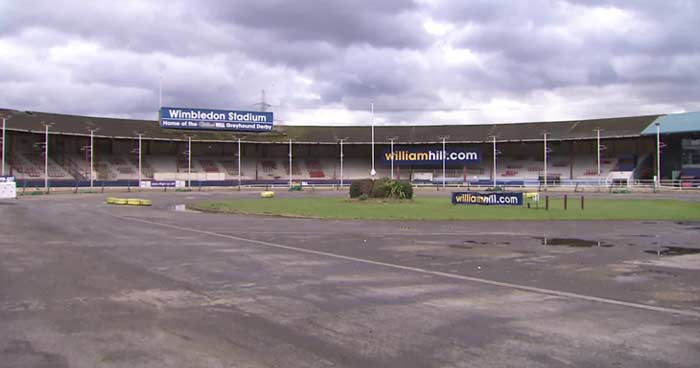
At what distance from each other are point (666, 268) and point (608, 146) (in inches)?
3347

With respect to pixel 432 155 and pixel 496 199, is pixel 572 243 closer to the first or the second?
pixel 496 199

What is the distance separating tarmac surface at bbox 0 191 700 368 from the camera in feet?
20.7

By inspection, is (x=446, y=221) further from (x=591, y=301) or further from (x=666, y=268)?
(x=591, y=301)

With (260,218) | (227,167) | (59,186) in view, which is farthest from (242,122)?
(260,218)

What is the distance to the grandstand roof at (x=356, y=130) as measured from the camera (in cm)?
8050

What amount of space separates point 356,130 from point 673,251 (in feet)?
294

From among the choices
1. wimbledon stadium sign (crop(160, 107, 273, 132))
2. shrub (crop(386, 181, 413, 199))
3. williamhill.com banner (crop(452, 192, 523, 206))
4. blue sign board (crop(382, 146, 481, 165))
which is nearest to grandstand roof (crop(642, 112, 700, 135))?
blue sign board (crop(382, 146, 481, 165))

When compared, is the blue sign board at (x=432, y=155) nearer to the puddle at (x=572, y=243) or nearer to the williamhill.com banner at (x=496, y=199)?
the williamhill.com banner at (x=496, y=199)

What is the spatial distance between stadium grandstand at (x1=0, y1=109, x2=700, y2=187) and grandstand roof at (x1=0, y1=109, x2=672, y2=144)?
186 millimetres

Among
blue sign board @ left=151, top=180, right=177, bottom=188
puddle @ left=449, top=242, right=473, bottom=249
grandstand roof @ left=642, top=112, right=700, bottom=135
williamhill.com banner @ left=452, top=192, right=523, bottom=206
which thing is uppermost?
grandstand roof @ left=642, top=112, right=700, bottom=135

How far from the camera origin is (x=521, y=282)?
10805 millimetres

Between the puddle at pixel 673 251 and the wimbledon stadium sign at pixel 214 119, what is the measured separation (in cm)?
8663

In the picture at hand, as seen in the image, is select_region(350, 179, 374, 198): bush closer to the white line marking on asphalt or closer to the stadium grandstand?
the white line marking on asphalt

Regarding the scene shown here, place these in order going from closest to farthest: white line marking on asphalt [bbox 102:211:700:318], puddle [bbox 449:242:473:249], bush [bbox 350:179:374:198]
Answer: white line marking on asphalt [bbox 102:211:700:318]
puddle [bbox 449:242:473:249]
bush [bbox 350:179:374:198]
